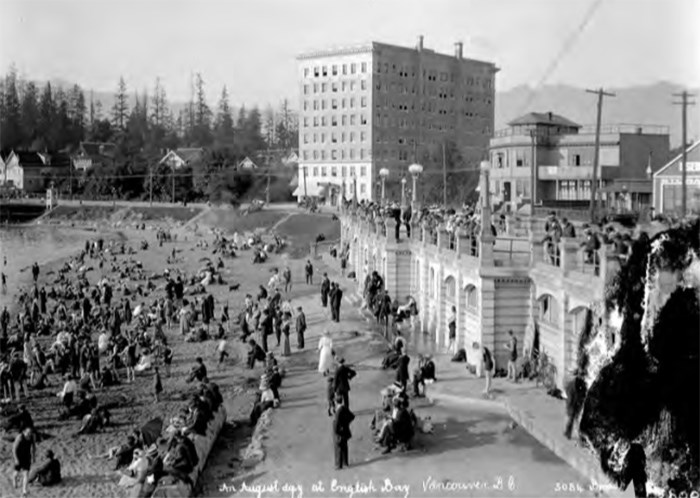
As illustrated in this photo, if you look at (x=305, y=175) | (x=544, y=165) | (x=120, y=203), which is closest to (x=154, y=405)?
(x=544, y=165)

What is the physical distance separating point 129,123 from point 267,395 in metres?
120

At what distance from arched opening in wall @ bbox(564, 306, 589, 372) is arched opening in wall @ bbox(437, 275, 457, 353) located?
546 cm

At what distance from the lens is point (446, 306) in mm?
22672

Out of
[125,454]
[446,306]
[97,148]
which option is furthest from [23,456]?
[97,148]

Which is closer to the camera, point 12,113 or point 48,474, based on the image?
point 48,474

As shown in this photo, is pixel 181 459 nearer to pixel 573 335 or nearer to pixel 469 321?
pixel 573 335

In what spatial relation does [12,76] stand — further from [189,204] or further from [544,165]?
[544,165]

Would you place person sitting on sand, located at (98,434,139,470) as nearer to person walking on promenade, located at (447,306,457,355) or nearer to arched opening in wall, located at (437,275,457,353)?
person walking on promenade, located at (447,306,457,355)

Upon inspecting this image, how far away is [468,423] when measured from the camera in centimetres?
1595

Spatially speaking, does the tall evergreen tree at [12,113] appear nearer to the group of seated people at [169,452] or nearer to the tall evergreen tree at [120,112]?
the tall evergreen tree at [120,112]

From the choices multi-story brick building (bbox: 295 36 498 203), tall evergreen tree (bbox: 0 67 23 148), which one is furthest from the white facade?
tall evergreen tree (bbox: 0 67 23 148)

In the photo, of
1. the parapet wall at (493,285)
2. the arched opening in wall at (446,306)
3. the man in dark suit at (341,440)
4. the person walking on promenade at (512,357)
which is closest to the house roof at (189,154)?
the parapet wall at (493,285)

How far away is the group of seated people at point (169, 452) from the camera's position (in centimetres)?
1308

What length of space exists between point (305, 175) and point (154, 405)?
2574 inches
